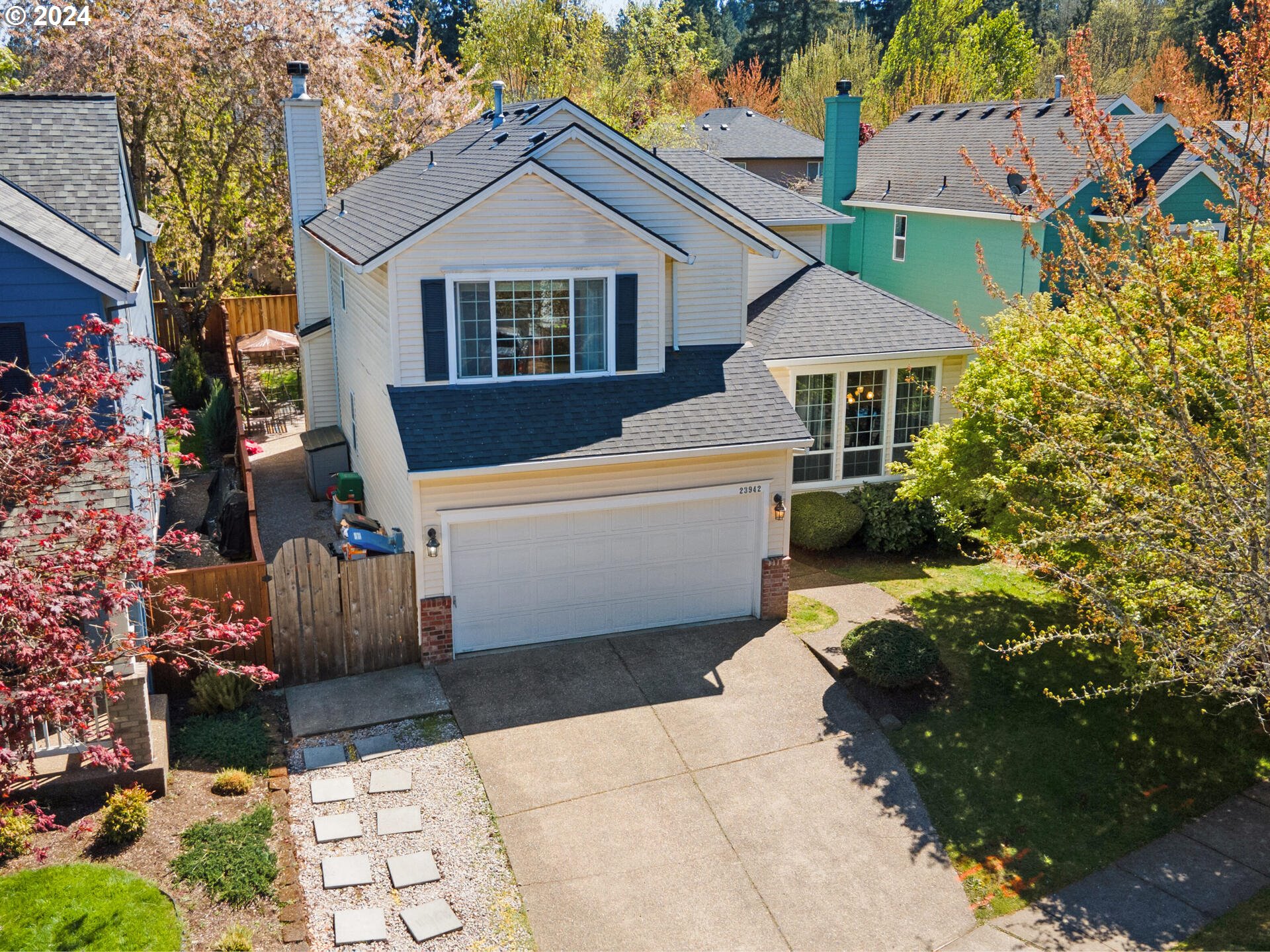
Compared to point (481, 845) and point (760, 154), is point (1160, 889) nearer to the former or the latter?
point (481, 845)

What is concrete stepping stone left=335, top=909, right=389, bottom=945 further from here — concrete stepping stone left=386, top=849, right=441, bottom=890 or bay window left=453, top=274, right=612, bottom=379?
bay window left=453, top=274, right=612, bottom=379

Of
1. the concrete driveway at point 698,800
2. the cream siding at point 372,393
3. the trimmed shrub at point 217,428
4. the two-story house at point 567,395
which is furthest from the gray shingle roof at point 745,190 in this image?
the trimmed shrub at point 217,428

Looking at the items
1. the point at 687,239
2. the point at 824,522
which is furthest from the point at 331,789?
the point at 824,522

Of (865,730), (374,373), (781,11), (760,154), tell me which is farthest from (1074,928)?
(781,11)

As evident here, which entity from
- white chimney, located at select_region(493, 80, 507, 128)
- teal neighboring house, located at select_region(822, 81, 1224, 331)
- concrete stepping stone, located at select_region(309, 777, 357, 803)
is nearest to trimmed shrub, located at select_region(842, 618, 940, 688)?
concrete stepping stone, located at select_region(309, 777, 357, 803)

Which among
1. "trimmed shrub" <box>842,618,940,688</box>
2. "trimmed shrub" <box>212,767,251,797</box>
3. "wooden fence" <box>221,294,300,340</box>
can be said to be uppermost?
"wooden fence" <box>221,294,300,340</box>

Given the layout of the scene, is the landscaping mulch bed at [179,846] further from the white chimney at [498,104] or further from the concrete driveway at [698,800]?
the white chimney at [498,104]
